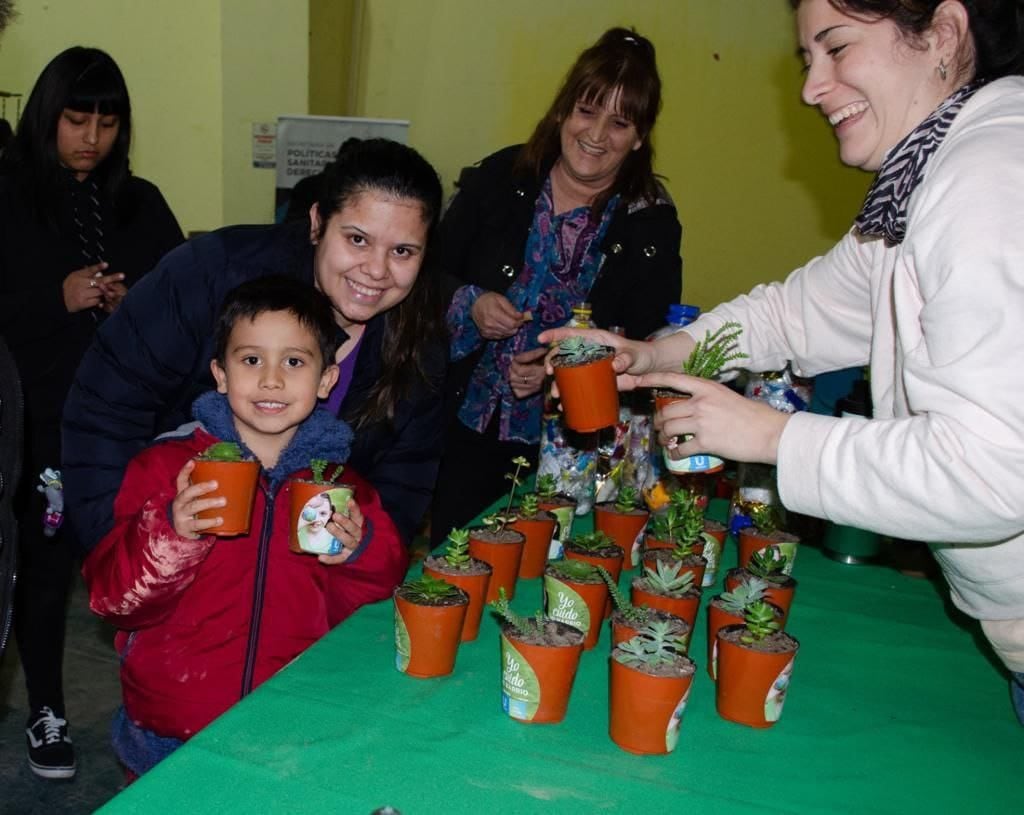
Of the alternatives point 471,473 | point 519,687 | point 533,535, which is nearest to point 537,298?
point 471,473

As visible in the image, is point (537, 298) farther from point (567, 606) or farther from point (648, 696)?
point (648, 696)

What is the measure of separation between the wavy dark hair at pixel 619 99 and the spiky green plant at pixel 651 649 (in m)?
1.63

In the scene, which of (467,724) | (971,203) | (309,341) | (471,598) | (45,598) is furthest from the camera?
(45,598)

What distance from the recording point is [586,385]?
1.65m

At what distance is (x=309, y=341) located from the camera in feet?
5.80

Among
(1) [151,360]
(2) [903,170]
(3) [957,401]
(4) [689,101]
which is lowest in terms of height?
(1) [151,360]

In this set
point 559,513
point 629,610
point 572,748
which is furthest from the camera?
point 559,513

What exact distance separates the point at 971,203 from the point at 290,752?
1004mm

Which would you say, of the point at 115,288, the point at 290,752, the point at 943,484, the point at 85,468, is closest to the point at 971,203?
the point at 943,484

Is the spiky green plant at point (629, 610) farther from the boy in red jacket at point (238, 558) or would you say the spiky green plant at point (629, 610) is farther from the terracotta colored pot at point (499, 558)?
the boy in red jacket at point (238, 558)

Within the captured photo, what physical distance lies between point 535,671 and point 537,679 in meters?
0.01

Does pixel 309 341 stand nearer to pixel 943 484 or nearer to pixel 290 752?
pixel 290 752

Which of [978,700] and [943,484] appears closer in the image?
[943,484]

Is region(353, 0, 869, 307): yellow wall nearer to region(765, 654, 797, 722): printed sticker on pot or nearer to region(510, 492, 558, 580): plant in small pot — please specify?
region(510, 492, 558, 580): plant in small pot
